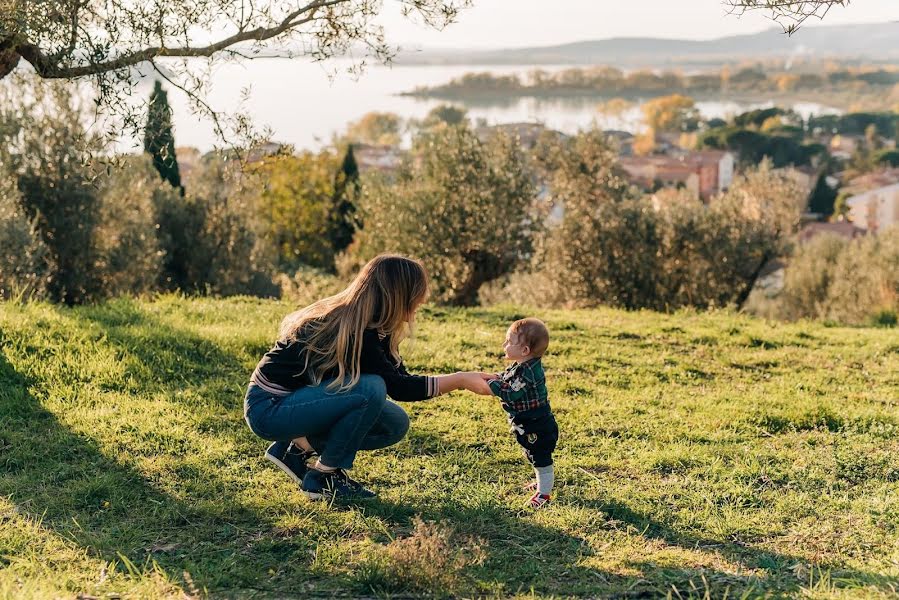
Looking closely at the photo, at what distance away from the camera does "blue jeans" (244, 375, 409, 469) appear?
4906 millimetres

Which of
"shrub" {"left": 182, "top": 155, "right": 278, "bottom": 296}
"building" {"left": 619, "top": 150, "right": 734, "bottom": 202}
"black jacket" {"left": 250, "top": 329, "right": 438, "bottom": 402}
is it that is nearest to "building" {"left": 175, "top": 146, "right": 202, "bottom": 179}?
"shrub" {"left": 182, "top": 155, "right": 278, "bottom": 296}

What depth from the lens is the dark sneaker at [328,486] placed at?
516 centimetres

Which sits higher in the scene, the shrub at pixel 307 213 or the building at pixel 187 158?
the building at pixel 187 158

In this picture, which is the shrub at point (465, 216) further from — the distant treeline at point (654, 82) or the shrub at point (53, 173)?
the distant treeline at point (654, 82)

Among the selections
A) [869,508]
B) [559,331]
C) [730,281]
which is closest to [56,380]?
[559,331]

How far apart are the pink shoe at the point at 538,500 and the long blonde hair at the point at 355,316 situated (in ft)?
4.47

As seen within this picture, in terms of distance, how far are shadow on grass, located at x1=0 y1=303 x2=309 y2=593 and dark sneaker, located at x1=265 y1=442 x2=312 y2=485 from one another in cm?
34

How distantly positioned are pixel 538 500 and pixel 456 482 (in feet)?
2.10

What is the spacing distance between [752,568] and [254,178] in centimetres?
650

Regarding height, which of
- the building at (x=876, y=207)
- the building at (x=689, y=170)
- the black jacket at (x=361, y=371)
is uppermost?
the black jacket at (x=361, y=371)

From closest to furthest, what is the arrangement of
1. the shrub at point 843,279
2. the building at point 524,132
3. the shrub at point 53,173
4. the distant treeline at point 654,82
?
the shrub at point 53,173, the shrub at point 843,279, the building at point 524,132, the distant treeline at point 654,82

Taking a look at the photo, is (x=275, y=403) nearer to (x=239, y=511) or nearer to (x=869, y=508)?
(x=239, y=511)

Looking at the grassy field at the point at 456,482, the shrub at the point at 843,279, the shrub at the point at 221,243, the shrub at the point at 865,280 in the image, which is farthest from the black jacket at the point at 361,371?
the shrub at the point at 221,243

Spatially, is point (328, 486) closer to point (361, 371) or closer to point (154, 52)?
point (361, 371)
